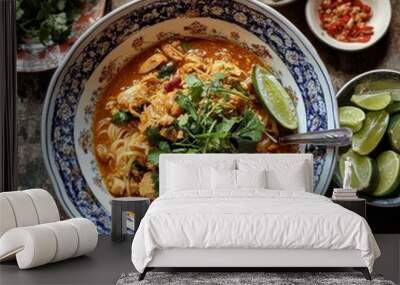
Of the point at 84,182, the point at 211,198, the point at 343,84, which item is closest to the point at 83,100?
the point at 84,182

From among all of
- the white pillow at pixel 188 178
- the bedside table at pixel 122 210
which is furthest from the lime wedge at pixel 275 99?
Answer: the bedside table at pixel 122 210

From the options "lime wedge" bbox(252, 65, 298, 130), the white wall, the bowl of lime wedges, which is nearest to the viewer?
the white wall

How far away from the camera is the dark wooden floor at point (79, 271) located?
478 cm

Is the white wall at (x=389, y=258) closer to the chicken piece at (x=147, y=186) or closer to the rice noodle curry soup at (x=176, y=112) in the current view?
the rice noodle curry soup at (x=176, y=112)

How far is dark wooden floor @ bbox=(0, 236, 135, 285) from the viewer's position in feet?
15.7

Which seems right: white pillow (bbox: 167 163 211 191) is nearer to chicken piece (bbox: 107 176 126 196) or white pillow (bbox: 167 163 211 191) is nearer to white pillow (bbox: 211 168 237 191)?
white pillow (bbox: 211 168 237 191)

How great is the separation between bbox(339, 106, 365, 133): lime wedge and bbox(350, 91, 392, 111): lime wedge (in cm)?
6

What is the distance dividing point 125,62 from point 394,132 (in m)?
2.55

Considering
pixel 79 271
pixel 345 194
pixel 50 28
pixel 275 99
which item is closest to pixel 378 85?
pixel 275 99

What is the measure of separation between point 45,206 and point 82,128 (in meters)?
1.27

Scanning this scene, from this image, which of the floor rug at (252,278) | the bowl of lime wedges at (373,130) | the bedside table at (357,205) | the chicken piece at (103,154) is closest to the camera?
the floor rug at (252,278)

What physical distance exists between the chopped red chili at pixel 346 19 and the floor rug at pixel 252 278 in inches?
94.0

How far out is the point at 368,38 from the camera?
6504 millimetres

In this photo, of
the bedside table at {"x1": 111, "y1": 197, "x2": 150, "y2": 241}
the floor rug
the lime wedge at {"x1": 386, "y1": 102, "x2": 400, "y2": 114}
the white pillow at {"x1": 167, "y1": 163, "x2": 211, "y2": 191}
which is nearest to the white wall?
the floor rug
